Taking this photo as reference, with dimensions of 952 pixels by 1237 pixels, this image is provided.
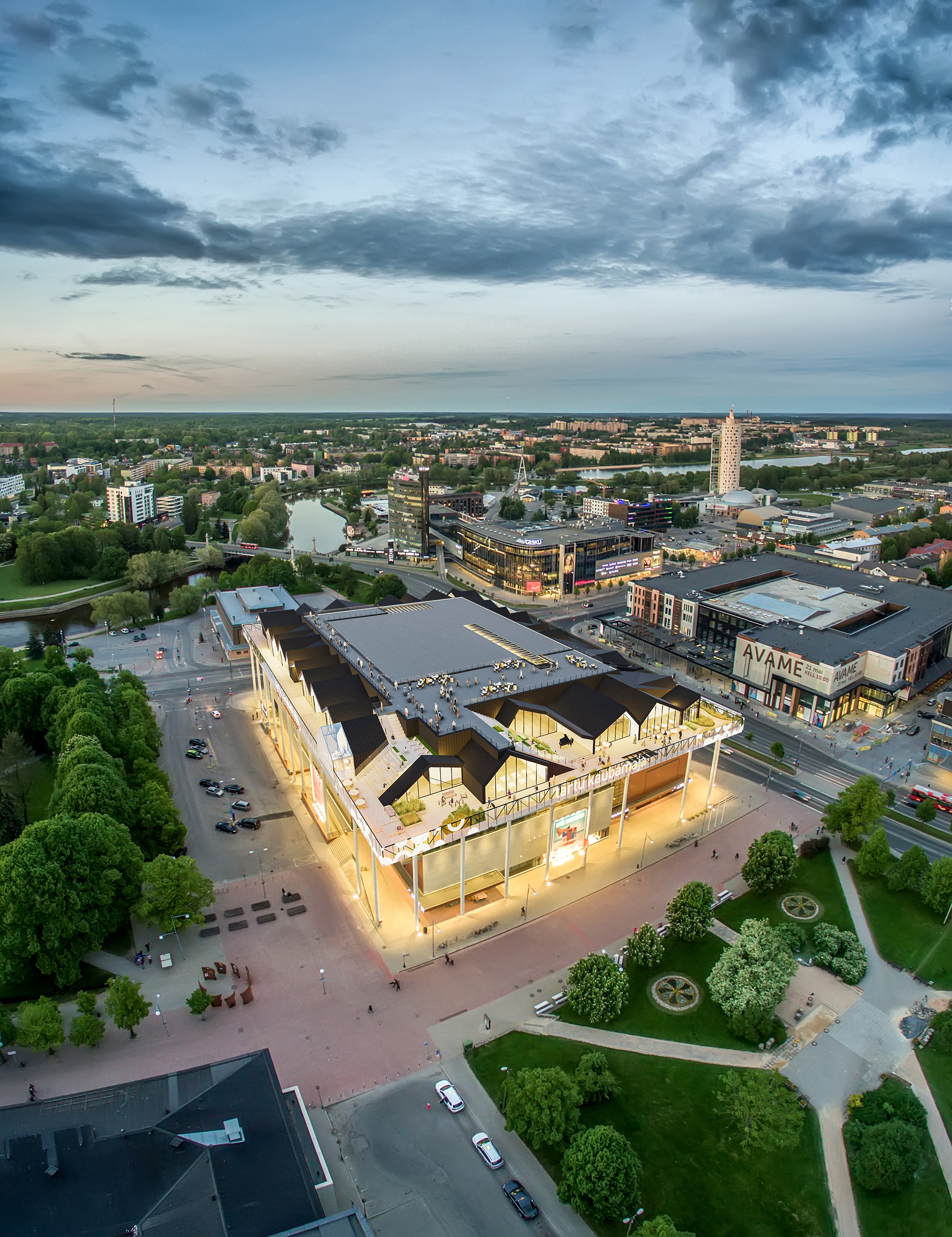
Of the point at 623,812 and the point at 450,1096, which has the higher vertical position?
the point at 623,812

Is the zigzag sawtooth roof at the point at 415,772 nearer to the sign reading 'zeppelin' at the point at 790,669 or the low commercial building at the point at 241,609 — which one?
the low commercial building at the point at 241,609

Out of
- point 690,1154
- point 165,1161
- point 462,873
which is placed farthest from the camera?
point 462,873

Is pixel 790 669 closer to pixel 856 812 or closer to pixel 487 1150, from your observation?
pixel 856 812

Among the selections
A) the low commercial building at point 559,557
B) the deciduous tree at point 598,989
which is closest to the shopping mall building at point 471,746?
Result: the deciduous tree at point 598,989

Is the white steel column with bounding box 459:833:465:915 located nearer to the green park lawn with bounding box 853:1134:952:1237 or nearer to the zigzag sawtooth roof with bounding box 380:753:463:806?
the zigzag sawtooth roof with bounding box 380:753:463:806

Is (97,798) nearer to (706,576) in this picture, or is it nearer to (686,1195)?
(686,1195)

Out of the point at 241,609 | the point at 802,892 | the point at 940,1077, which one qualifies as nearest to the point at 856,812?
the point at 802,892

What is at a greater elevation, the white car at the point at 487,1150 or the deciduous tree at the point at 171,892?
the deciduous tree at the point at 171,892
